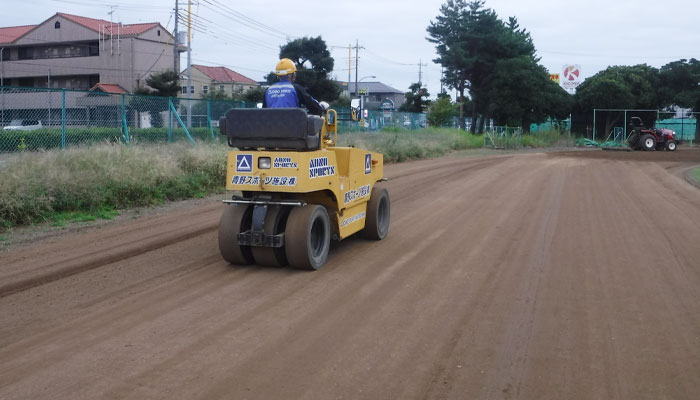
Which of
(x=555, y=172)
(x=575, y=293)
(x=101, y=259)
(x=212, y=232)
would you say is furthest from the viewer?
(x=555, y=172)

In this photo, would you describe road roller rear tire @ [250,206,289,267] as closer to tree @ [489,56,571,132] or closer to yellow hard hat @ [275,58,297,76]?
yellow hard hat @ [275,58,297,76]

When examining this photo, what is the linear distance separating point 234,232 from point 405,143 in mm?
21789

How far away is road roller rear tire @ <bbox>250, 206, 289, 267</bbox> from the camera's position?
306 inches

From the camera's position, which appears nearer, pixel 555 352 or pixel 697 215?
pixel 555 352

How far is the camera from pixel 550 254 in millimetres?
9000

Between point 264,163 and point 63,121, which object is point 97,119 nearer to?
point 63,121

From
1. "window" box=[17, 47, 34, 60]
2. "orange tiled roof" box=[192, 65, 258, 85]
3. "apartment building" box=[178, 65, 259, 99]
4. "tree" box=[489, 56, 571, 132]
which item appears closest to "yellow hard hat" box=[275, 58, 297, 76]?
"tree" box=[489, 56, 571, 132]

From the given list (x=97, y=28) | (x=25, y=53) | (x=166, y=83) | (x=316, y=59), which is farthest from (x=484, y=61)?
(x=25, y=53)

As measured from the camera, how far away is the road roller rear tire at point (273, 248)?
25.5 feet

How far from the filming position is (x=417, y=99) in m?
69.6

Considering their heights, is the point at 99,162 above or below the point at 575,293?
above

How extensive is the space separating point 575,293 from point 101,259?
18.2 ft

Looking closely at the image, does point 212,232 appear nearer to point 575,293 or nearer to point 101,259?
point 101,259

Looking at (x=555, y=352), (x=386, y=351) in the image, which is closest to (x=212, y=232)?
(x=386, y=351)
